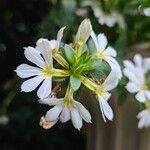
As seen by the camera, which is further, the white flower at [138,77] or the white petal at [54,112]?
the white flower at [138,77]

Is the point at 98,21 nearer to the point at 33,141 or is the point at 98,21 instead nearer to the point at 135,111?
the point at 135,111

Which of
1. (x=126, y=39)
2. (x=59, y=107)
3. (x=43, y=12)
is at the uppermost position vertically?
(x=43, y=12)

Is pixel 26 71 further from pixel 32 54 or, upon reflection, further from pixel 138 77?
pixel 138 77

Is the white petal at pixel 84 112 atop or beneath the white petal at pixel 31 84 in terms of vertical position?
beneath

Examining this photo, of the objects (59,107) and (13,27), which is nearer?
(59,107)

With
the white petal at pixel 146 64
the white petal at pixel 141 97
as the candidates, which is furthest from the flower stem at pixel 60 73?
the white petal at pixel 146 64

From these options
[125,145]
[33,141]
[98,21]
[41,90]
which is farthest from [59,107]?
[33,141]

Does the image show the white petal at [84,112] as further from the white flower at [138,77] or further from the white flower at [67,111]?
the white flower at [138,77]
